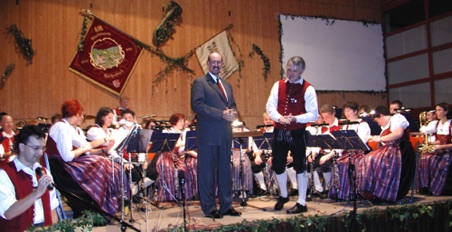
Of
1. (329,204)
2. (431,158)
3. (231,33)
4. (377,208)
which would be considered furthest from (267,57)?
(377,208)

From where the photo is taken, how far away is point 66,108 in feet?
16.7

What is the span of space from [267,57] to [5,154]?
23.7 feet

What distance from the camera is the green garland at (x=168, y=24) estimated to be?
1050cm

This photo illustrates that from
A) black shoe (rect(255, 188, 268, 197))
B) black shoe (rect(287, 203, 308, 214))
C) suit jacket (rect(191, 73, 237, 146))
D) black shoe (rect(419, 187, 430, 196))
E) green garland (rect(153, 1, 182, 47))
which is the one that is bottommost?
black shoe (rect(255, 188, 268, 197))

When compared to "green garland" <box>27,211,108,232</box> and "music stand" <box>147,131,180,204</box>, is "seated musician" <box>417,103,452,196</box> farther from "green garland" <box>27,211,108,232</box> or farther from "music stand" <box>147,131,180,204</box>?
"green garland" <box>27,211,108,232</box>

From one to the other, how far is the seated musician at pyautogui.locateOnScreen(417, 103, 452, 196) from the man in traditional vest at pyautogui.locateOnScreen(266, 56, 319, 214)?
9.74ft

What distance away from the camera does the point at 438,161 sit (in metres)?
7.07

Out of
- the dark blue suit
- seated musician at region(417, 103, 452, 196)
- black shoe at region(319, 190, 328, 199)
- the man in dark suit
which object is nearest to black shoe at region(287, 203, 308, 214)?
the man in dark suit

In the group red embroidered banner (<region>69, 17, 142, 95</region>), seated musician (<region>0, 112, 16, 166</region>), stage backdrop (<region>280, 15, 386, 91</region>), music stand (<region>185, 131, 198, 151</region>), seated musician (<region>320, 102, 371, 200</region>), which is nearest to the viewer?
music stand (<region>185, 131, 198, 151</region>)

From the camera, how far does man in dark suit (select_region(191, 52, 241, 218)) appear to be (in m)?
4.89

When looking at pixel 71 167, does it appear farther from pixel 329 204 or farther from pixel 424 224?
pixel 424 224

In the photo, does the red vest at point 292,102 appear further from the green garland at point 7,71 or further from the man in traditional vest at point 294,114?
the green garland at point 7,71

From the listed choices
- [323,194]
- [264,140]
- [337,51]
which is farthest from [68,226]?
[337,51]

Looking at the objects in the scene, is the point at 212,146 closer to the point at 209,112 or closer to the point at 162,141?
the point at 209,112
